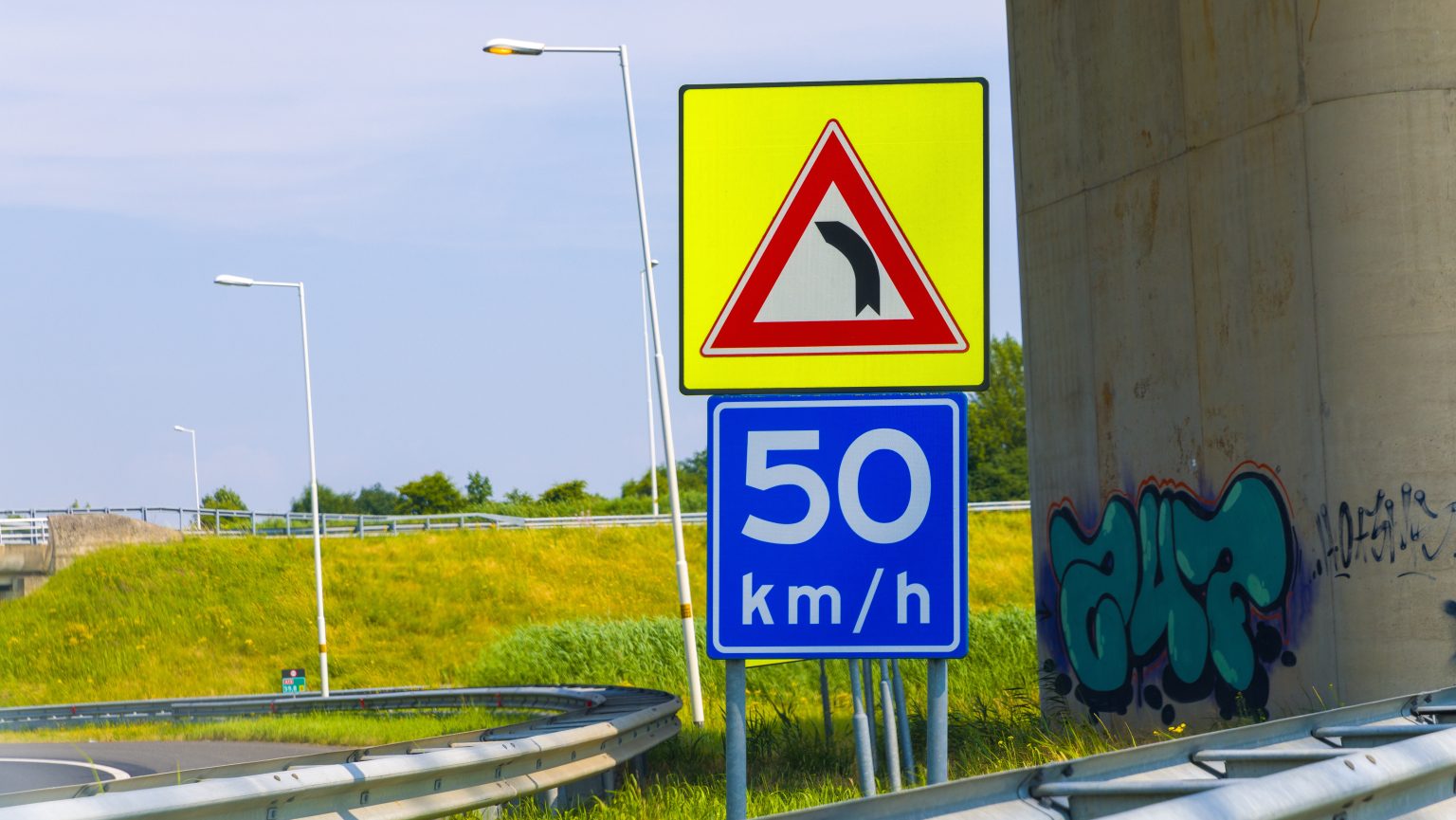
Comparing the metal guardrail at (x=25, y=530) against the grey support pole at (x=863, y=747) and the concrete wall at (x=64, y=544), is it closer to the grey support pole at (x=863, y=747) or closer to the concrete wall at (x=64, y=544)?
the concrete wall at (x=64, y=544)

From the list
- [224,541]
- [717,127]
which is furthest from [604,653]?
[717,127]

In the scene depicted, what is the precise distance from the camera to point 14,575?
46625 mm

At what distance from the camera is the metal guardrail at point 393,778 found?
19.9 ft

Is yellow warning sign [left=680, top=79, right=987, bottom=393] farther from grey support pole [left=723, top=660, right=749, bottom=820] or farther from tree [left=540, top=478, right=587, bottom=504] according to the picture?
tree [left=540, top=478, right=587, bottom=504]

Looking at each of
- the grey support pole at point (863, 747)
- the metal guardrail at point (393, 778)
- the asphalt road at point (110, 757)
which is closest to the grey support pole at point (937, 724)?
the grey support pole at point (863, 747)

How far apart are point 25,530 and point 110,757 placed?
33.8 metres

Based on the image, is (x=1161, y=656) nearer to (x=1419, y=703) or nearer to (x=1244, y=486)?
(x=1244, y=486)

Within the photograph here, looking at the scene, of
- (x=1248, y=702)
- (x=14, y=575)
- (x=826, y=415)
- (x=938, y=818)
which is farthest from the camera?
(x=14, y=575)

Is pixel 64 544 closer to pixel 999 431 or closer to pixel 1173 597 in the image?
pixel 1173 597

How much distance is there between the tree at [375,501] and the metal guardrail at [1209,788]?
126087 millimetres

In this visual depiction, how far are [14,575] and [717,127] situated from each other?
1882 inches

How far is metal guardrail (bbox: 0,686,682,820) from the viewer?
6059 millimetres

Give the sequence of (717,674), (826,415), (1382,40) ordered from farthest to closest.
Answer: (717,674)
(1382,40)
(826,415)

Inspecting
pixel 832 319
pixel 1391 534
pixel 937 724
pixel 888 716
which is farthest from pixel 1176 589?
pixel 832 319
